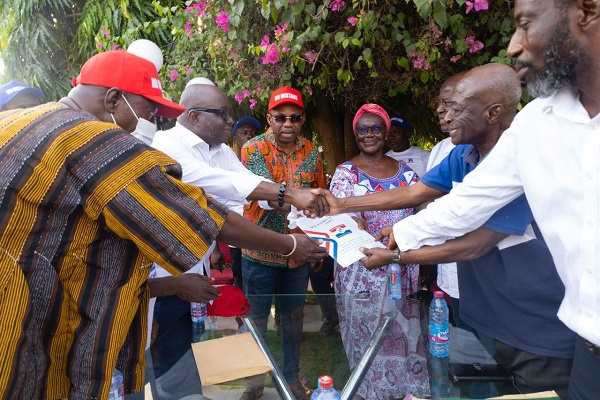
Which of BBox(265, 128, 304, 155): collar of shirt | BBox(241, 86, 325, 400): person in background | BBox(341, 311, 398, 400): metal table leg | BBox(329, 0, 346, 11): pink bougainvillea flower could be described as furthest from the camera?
BBox(265, 128, 304, 155): collar of shirt

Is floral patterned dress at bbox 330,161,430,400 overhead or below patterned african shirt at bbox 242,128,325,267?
below

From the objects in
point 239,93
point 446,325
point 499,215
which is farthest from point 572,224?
point 239,93

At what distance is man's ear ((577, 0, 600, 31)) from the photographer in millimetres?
1290

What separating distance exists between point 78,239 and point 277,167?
2535 mm

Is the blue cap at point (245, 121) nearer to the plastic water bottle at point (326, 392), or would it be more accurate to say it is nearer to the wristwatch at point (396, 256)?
the wristwatch at point (396, 256)

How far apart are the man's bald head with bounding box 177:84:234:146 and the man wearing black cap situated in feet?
5.55

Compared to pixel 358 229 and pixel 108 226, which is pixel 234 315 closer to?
pixel 358 229

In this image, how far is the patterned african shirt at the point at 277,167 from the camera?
388cm

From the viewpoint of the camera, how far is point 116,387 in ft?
5.33

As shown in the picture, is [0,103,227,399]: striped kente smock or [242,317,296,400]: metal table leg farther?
[242,317,296,400]: metal table leg

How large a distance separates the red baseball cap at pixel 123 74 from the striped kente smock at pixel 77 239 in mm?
334

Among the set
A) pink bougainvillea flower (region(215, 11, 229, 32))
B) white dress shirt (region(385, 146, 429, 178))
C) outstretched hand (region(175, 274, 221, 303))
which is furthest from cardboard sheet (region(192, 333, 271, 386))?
white dress shirt (region(385, 146, 429, 178))

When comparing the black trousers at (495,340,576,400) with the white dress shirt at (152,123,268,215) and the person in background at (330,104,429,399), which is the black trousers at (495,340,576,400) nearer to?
the person in background at (330,104,429,399)

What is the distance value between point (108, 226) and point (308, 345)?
1.39 metres
